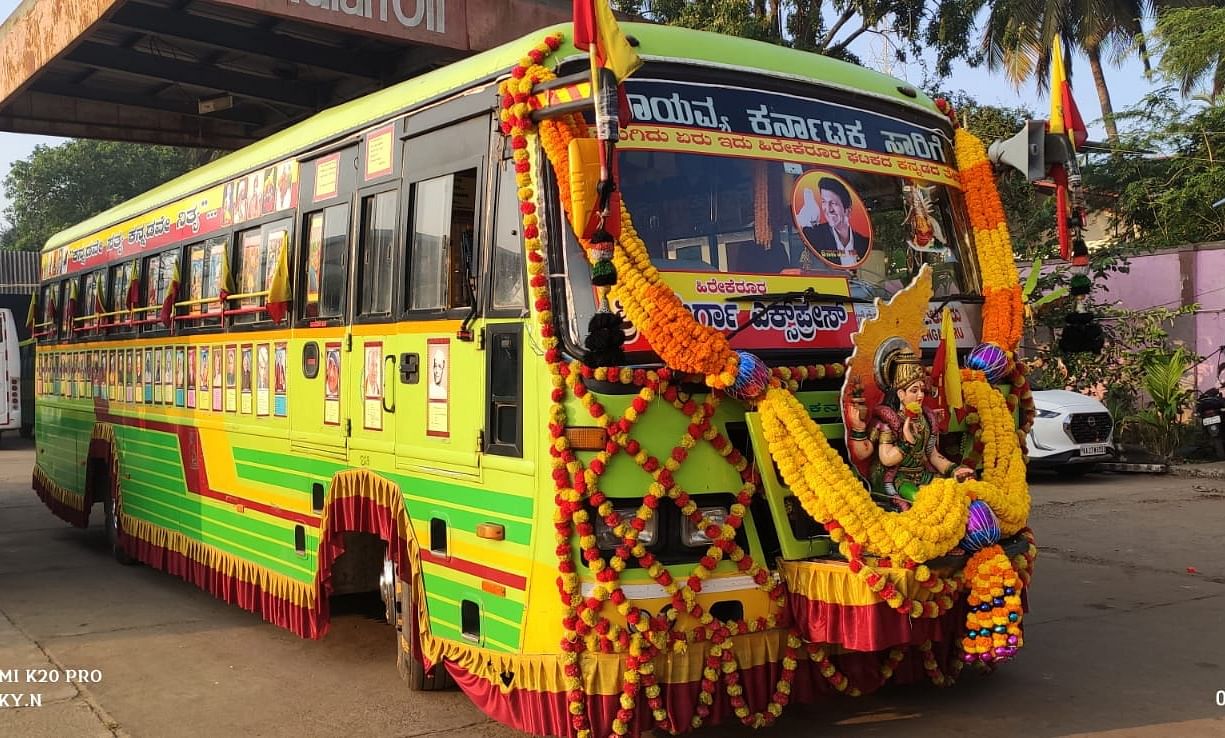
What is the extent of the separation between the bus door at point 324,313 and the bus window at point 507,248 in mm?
1585

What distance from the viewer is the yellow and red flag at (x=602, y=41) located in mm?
4195

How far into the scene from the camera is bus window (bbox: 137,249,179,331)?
29.7ft

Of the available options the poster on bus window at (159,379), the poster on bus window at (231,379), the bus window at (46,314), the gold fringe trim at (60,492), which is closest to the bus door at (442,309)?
the poster on bus window at (231,379)

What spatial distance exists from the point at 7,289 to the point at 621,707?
3571cm

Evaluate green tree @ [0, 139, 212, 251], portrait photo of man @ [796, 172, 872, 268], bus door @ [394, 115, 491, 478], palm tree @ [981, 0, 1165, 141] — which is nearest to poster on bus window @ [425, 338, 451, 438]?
bus door @ [394, 115, 491, 478]

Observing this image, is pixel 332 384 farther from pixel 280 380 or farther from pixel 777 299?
pixel 777 299

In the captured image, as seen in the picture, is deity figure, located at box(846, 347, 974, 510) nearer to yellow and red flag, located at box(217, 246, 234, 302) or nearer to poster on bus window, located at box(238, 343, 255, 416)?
poster on bus window, located at box(238, 343, 255, 416)

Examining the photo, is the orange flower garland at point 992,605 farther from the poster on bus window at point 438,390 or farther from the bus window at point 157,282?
the bus window at point 157,282

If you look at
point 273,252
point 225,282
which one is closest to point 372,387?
point 273,252

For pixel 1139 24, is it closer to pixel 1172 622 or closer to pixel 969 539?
pixel 1172 622

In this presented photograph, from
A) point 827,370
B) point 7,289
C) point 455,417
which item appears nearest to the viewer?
point 827,370

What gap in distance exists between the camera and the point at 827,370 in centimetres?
484

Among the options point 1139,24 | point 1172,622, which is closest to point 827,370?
point 1172,622

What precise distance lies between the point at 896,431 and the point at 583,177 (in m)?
1.71
